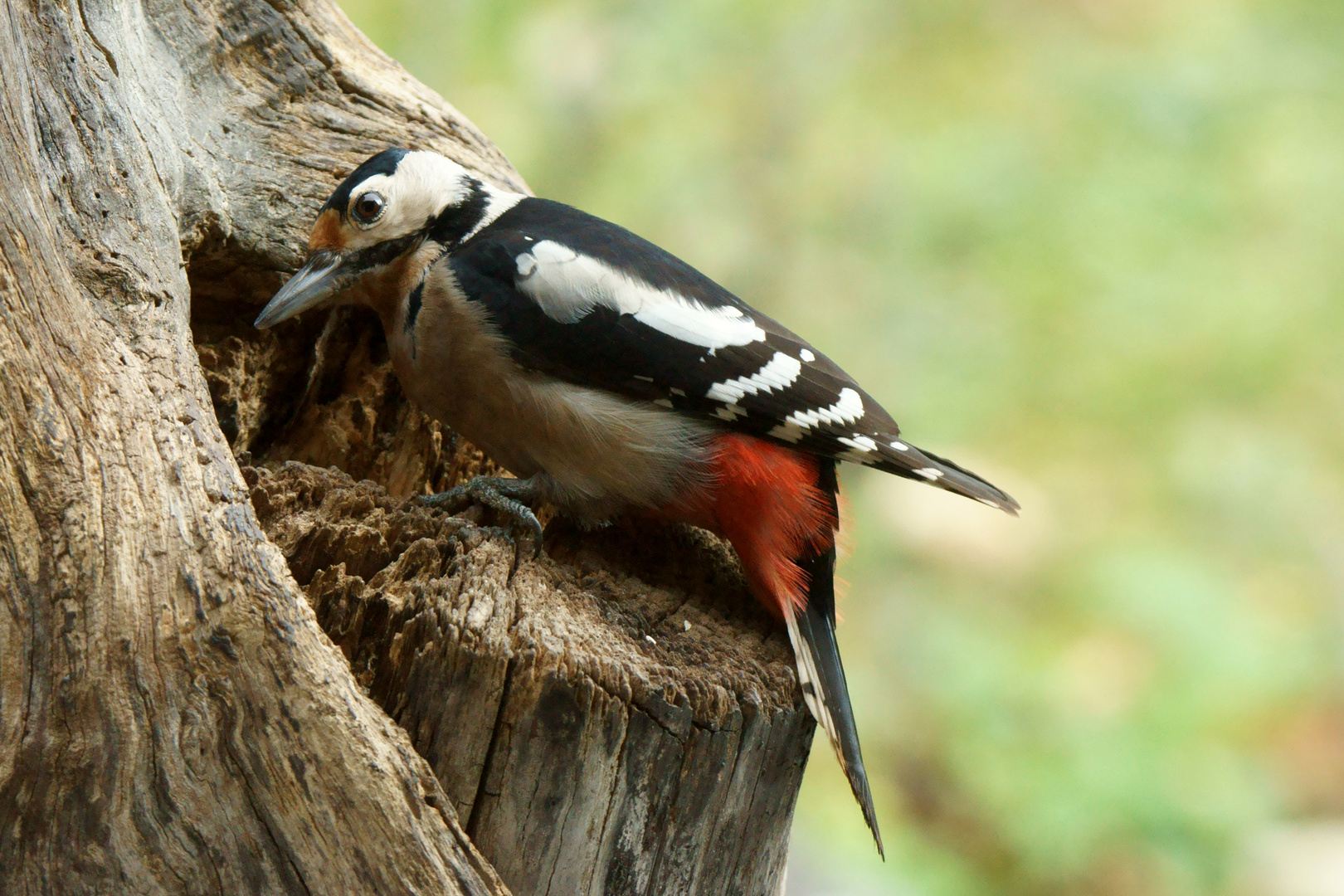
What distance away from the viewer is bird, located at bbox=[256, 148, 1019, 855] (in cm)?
218

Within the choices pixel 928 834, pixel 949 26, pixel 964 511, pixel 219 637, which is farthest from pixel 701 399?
pixel 949 26

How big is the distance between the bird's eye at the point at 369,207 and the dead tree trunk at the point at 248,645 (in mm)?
270

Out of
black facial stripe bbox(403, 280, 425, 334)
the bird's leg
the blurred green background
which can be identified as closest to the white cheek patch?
black facial stripe bbox(403, 280, 425, 334)

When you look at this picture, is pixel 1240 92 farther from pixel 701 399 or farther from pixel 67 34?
pixel 67 34

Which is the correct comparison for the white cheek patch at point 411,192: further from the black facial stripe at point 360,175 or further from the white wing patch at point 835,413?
the white wing patch at point 835,413

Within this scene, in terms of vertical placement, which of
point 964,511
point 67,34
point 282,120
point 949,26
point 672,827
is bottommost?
point 672,827

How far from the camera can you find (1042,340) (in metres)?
5.95

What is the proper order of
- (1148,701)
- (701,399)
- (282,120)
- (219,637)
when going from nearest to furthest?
1. (219,637)
2. (701,399)
3. (282,120)
4. (1148,701)

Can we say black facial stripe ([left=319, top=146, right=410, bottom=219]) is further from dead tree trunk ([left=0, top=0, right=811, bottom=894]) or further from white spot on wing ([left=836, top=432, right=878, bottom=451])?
white spot on wing ([left=836, top=432, right=878, bottom=451])

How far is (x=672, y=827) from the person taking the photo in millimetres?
1735

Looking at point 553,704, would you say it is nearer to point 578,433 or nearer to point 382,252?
point 578,433

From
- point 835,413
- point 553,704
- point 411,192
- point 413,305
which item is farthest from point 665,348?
point 553,704

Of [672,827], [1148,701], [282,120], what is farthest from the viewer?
[1148,701]

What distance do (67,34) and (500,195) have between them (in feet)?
3.16
